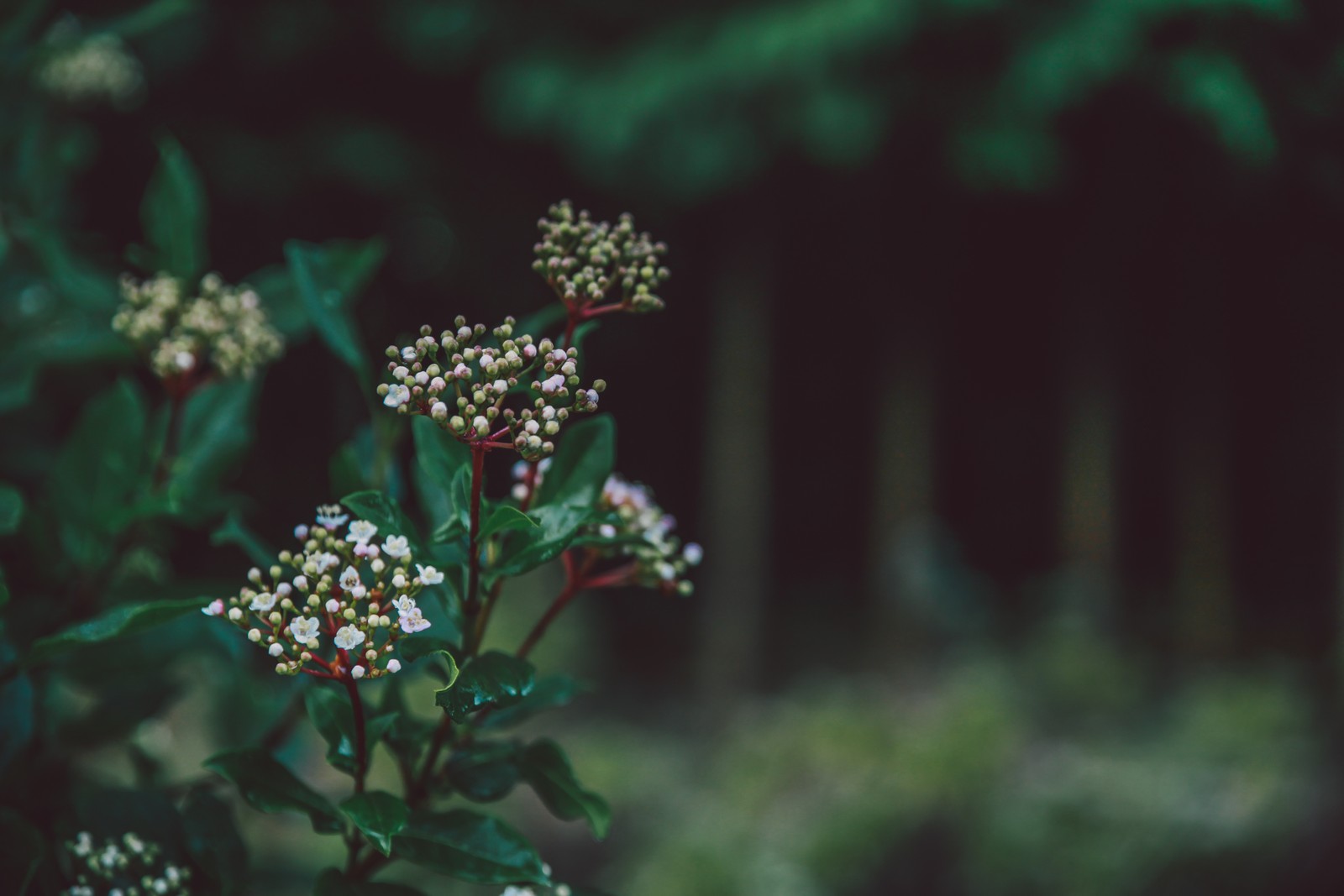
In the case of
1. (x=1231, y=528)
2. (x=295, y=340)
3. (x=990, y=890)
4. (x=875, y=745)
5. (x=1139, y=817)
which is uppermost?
(x=1231, y=528)

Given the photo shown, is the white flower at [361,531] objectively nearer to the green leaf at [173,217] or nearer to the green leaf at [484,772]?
the green leaf at [484,772]

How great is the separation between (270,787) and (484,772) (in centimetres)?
15

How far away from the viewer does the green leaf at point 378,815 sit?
0.65 m

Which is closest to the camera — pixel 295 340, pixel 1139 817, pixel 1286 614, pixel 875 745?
pixel 295 340

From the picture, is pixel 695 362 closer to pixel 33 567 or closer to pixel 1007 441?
pixel 1007 441

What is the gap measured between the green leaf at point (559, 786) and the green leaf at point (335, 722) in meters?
0.11

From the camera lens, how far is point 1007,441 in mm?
9711

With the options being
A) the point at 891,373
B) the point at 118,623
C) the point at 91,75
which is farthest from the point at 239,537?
the point at 891,373

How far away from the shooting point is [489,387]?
0.67m

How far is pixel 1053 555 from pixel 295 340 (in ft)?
30.6

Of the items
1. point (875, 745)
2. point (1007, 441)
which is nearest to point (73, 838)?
point (875, 745)

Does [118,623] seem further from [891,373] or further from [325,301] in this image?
[891,373]

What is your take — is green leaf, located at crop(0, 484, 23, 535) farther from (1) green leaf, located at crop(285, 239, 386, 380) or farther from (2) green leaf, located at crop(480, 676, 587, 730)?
(2) green leaf, located at crop(480, 676, 587, 730)

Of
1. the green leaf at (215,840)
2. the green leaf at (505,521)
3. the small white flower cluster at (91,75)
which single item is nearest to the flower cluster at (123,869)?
the green leaf at (215,840)
